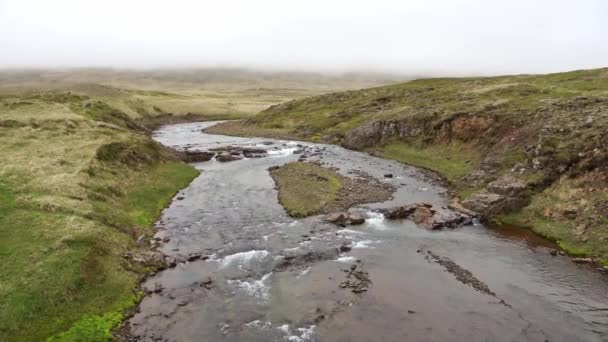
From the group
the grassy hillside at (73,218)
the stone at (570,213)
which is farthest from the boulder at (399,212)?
the grassy hillside at (73,218)

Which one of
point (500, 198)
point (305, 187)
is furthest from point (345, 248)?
point (305, 187)

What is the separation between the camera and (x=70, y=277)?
3356cm

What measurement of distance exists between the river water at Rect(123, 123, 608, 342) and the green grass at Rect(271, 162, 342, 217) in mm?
2211

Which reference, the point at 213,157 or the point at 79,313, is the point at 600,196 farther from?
the point at 213,157

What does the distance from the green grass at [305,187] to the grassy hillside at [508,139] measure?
55.1 feet

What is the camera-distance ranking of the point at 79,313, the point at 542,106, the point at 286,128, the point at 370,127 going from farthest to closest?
the point at 286,128
the point at 370,127
the point at 542,106
the point at 79,313

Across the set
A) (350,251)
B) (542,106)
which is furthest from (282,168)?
(542,106)

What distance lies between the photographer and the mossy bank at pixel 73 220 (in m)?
30.5

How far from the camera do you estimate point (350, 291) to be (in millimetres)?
34875

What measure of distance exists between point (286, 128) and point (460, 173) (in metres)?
71.0

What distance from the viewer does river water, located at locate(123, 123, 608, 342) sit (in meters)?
29.8

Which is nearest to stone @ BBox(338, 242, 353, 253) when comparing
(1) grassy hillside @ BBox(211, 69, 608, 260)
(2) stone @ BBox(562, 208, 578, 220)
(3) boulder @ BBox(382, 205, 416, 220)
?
(3) boulder @ BBox(382, 205, 416, 220)

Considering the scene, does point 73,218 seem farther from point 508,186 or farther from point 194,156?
point 194,156

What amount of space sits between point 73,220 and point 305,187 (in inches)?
1194
